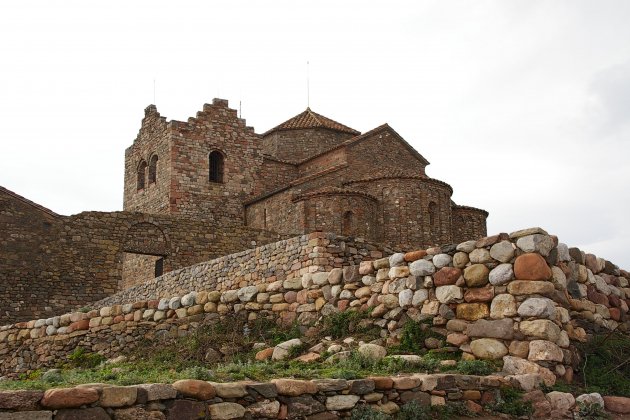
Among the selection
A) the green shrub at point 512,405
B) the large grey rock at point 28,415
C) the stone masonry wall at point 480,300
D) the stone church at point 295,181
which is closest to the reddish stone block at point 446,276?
the stone masonry wall at point 480,300

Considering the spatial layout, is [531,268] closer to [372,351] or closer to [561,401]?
[561,401]

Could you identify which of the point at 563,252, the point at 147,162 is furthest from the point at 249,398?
the point at 147,162

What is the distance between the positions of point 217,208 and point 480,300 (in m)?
22.8

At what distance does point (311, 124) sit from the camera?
Result: 115 ft

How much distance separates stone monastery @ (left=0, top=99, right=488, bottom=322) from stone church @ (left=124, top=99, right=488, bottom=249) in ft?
0.15

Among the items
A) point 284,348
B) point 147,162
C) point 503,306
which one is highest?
point 147,162

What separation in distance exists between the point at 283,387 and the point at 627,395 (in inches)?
151

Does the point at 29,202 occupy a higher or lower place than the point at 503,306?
higher

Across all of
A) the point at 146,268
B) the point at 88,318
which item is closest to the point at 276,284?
the point at 88,318

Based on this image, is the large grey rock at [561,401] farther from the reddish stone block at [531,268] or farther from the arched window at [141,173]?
the arched window at [141,173]

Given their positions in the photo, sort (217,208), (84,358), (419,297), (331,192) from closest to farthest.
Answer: (419,297)
(84,358)
(331,192)
(217,208)

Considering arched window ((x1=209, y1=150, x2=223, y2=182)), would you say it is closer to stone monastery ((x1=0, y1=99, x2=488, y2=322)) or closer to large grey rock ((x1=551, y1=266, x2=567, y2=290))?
stone monastery ((x1=0, y1=99, x2=488, y2=322))

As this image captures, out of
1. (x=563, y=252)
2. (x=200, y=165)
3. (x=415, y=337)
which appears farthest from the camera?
(x=200, y=165)

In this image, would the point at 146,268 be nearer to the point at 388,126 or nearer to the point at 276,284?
the point at 388,126
